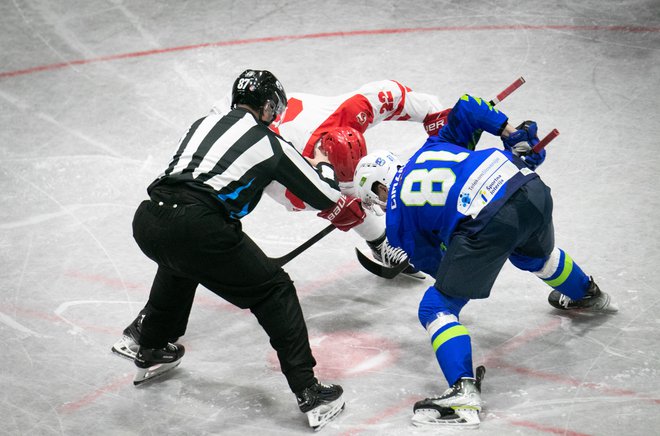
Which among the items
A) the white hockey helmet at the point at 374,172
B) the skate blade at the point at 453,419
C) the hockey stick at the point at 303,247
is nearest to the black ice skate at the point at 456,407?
the skate blade at the point at 453,419

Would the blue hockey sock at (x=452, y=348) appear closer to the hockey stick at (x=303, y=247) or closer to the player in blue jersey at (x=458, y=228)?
the player in blue jersey at (x=458, y=228)

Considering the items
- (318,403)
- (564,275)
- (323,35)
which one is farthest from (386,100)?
(323,35)

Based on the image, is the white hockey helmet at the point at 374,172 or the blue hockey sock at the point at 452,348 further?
the white hockey helmet at the point at 374,172

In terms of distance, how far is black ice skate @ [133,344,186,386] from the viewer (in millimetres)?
4117

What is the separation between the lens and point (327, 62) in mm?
6629

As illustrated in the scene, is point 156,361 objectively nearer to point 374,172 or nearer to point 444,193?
point 374,172

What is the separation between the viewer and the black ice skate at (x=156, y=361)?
4.12m

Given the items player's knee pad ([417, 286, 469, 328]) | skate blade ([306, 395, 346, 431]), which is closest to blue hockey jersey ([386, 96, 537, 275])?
player's knee pad ([417, 286, 469, 328])

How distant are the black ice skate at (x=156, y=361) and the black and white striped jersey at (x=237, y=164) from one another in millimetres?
778

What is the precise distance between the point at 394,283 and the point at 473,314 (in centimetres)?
50

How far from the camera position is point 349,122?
185 inches

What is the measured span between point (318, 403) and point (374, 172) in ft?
3.19

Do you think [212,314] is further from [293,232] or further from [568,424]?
[568,424]

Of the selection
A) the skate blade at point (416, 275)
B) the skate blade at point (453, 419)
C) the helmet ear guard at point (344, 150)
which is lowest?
the skate blade at point (416, 275)
